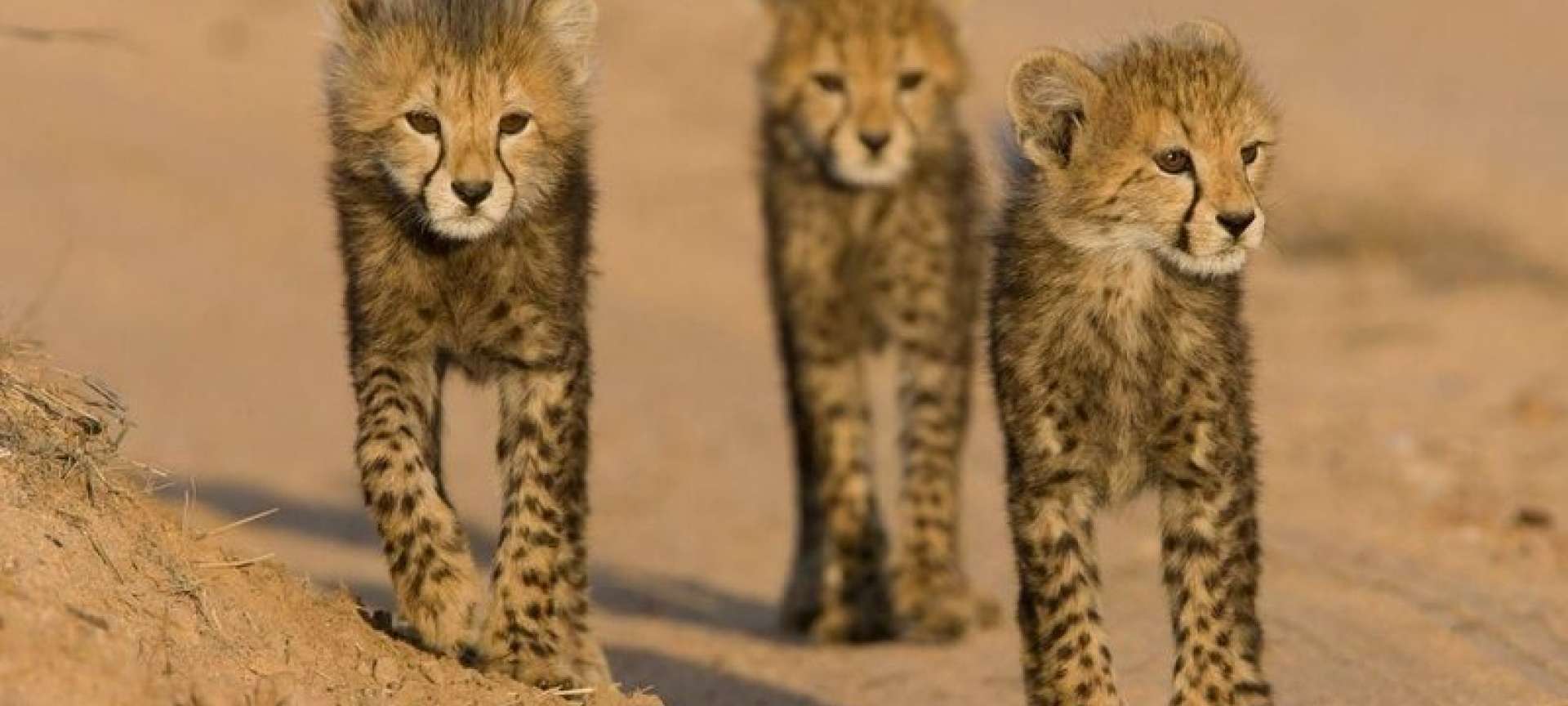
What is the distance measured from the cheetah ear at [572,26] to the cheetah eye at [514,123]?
324mm

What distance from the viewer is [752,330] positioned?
16172mm

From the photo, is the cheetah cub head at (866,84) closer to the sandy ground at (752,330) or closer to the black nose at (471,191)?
the sandy ground at (752,330)

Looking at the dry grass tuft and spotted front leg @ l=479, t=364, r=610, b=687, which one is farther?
spotted front leg @ l=479, t=364, r=610, b=687

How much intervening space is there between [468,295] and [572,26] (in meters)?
0.85

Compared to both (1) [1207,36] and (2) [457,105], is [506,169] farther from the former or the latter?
(1) [1207,36]

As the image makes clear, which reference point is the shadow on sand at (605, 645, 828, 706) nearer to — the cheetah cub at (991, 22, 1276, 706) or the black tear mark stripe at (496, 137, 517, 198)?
the black tear mark stripe at (496, 137, 517, 198)

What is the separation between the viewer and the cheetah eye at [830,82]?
10.3 m

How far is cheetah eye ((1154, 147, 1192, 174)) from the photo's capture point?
6.67m

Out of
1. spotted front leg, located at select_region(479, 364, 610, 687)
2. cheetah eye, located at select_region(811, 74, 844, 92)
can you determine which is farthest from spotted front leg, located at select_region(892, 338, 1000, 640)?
spotted front leg, located at select_region(479, 364, 610, 687)

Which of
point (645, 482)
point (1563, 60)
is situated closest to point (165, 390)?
point (645, 482)

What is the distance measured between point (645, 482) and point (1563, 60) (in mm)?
10228

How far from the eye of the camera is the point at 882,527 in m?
9.96

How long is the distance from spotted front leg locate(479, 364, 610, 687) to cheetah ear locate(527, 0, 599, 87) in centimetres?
81

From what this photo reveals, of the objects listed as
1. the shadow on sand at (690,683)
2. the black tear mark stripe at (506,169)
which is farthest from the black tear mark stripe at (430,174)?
the shadow on sand at (690,683)
